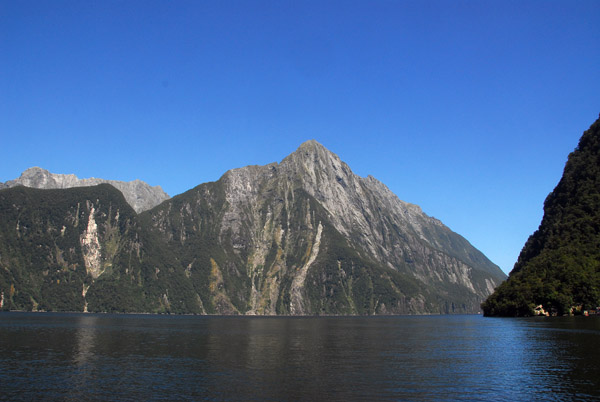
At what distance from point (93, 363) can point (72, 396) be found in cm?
2543

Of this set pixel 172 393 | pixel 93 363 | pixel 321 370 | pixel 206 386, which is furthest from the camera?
pixel 93 363

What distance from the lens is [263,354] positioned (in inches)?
3580

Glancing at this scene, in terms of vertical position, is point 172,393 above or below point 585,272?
below

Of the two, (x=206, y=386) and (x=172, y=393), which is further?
(x=206, y=386)

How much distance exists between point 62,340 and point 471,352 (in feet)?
289

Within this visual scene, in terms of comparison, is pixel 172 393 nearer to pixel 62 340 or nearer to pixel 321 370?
pixel 321 370

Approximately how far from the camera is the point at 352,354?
9094cm

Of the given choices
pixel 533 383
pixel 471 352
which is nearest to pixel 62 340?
pixel 471 352

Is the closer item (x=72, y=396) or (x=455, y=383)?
(x=72, y=396)

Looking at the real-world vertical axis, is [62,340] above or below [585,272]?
below

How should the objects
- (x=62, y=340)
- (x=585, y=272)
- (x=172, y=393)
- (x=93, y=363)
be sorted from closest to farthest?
(x=172, y=393) → (x=93, y=363) → (x=62, y=340) → (x=585, y=272)

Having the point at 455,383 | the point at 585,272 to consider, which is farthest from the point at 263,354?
the point at 585,272

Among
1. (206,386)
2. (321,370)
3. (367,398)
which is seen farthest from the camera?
(321,370)

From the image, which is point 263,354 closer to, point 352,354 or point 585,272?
point 352,354
